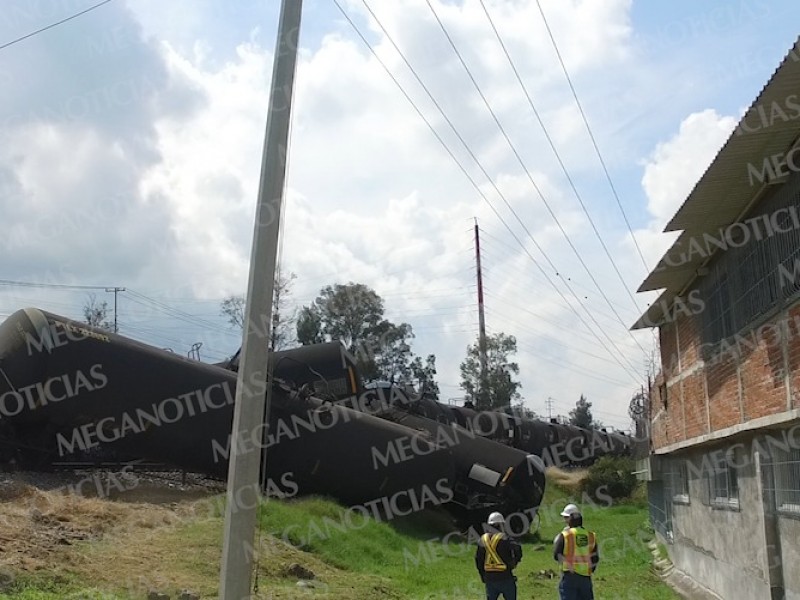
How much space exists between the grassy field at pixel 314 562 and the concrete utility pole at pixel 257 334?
165 inches

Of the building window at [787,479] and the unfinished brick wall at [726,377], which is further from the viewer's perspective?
the unfinished brick wall at [726,377]

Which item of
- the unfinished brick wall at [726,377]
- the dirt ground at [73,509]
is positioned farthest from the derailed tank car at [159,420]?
the unfinished brick wall at [726,377]

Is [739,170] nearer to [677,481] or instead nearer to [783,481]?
[783,481]

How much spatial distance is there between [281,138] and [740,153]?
15.8 ft

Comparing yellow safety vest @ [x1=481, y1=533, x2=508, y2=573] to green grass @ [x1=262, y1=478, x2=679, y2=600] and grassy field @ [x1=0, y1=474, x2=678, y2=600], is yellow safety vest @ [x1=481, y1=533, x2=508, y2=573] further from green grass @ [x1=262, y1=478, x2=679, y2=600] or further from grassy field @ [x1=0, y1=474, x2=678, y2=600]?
green grass @ [x1=262, y1=478, x2=679, y2=600]

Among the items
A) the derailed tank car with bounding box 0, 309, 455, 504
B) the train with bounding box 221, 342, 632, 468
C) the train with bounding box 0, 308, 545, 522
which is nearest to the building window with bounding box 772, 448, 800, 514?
the train with bounding box 0, 308, 545, 522

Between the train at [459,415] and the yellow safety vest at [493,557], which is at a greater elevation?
the train at [459,415]

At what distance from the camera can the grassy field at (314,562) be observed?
10.4m

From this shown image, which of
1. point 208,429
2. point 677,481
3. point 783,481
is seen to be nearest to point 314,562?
point 208,429

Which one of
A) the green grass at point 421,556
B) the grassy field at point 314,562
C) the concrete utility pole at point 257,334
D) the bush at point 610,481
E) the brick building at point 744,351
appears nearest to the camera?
the concrete utility pole at point 257,334

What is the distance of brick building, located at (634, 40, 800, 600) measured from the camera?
8672 millimetres

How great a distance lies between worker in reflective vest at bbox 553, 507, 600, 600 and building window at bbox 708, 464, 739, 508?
2752mm

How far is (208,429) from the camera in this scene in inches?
709

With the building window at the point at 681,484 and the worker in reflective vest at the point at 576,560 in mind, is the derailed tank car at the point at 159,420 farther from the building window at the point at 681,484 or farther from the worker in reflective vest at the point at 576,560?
the worker in reflective vest at the point at 576,560
